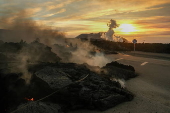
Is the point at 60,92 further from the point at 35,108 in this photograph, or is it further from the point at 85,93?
the point at 35,108

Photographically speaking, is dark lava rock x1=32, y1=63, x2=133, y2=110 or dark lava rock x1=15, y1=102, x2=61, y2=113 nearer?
dark lava rock x1=15, y1=102, x2=61, y2=113

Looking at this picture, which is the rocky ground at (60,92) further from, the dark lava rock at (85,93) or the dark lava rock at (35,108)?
the dark lava rock at (35,108)

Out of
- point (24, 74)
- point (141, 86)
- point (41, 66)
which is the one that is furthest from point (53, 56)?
point (141, 86)

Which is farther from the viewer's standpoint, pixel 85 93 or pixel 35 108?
pixel 85 93

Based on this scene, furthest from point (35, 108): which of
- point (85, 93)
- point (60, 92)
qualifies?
point (85, 93)

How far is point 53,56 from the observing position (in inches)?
550

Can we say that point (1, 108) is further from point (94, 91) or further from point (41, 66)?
point (94, 91)

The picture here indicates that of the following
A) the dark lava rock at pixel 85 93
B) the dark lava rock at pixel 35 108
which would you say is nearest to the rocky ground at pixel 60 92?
the dark lava rock at pixel 85 93

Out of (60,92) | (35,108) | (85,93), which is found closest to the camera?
(35,108)

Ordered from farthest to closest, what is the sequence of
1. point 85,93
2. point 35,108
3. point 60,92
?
point 85,93, point 60,92, point 35,108

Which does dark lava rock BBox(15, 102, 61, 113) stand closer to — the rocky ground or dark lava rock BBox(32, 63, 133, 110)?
the rocky ground

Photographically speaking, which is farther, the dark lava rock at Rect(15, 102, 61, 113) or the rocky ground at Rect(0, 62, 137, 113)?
the rocky ground at Rect(0, 62, 137, 113)

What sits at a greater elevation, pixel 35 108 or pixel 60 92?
pixel 60 92

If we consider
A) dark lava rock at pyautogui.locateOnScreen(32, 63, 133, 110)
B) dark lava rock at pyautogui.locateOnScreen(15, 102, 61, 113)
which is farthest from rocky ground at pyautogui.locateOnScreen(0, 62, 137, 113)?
dark lava rock at pyautogui.locateOnScreen(15, 102, 61, 113)
